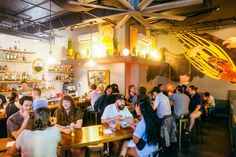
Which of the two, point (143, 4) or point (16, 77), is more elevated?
point (143, 4)

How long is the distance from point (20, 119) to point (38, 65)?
560 cm

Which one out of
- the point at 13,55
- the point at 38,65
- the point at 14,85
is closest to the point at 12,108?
the point at 14,85

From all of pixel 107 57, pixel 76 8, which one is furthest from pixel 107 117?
pixel 107 57

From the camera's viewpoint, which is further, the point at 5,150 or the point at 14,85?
the point at 14,85

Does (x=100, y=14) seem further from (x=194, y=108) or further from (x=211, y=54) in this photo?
(x=211, y=54)

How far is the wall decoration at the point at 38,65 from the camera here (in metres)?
8.10

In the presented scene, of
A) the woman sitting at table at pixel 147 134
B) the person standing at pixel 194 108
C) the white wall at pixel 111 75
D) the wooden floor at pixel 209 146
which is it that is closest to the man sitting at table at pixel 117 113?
the woman sitting at table at pixel 147 134

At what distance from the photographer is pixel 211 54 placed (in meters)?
9.52

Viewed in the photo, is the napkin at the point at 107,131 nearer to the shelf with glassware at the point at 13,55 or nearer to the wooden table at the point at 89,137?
the wooden table at the point at 89,137

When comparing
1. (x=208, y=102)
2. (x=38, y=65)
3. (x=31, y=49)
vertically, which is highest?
(x=31, y=49)

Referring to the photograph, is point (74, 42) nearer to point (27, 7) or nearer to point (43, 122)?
point (27, 7)

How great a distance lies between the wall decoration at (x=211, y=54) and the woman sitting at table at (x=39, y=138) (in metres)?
9.09

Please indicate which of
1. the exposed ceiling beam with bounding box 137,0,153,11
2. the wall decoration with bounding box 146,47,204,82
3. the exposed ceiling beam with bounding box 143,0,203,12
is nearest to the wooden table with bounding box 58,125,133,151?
the exposed ceiling beam with bounding box 137,0,153,11

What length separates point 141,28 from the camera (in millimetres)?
9055
